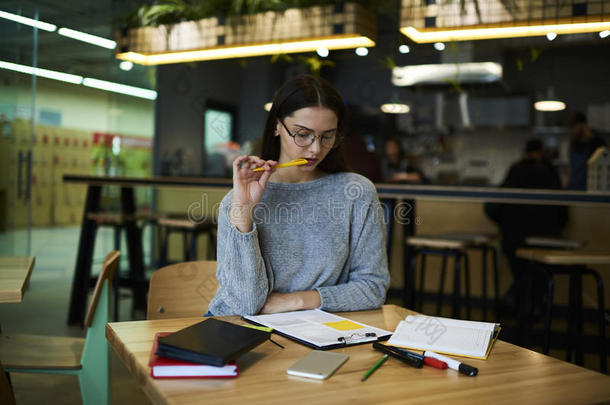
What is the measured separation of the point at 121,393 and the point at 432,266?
10.3ft

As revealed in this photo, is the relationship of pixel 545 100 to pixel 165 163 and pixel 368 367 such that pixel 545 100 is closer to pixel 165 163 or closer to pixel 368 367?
pixel 165 163

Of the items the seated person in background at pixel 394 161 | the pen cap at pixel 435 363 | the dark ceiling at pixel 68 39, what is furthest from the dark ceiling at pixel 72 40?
the pen cap at pixel 435 363

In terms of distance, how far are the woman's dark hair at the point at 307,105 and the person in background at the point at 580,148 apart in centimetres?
323

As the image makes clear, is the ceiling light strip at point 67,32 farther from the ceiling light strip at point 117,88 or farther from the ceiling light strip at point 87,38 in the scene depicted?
the ceiling light strip at point 117,88

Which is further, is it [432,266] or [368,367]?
[432,266]

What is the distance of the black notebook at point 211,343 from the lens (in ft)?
3.03

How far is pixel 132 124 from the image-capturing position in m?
5.40

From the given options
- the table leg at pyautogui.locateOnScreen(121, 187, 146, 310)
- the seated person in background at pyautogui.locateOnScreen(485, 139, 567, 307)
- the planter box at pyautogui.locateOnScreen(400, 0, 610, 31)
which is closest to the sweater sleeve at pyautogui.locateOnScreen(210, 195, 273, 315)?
the planter box at pyautogui.locateOnScreen(400, 0, 610, 31)

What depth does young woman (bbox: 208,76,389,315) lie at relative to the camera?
1448mm

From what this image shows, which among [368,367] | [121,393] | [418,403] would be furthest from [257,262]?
[121,393]

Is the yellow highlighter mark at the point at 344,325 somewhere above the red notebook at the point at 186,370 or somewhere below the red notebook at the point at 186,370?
below

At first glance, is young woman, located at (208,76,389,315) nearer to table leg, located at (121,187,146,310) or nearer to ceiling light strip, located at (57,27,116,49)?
table leg, located at (121,187,146,310)

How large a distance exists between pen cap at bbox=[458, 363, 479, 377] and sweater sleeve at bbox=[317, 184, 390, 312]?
53 cm

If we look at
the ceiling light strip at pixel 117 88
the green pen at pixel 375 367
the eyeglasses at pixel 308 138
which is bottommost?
the green pen at pixel 375 367
